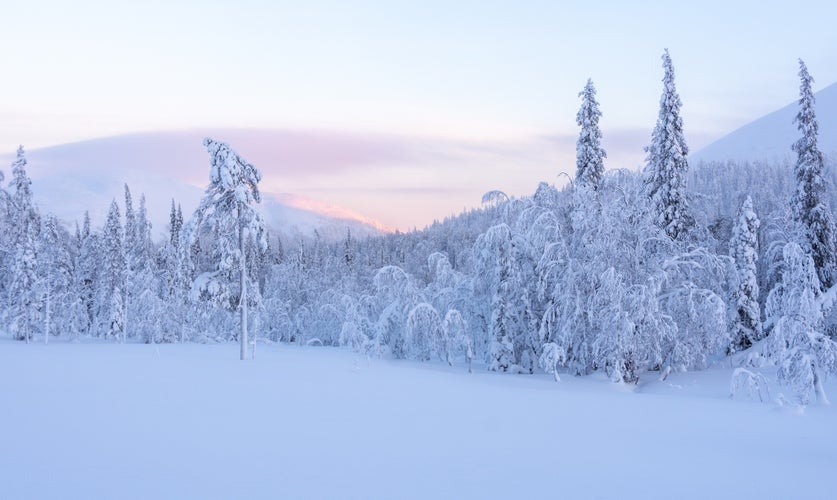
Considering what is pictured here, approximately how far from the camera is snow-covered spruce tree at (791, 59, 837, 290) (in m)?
31.5

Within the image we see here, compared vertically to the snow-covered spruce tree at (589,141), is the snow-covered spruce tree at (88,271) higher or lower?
lower

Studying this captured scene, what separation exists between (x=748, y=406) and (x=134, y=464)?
17330 millimetres

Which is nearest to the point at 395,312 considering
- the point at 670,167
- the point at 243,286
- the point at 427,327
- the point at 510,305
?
the point at 427,327

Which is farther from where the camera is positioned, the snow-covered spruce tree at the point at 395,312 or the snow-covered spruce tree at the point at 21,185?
the snow-covered spruce tree at the point at 21,185

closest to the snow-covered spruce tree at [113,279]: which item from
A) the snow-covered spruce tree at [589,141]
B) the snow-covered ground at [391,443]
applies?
the snow-covered ground at [391,443]

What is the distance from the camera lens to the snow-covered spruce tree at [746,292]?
109 ft

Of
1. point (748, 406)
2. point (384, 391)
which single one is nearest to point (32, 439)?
point (384, 391)

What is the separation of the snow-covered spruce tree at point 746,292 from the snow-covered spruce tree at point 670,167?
11.2ft

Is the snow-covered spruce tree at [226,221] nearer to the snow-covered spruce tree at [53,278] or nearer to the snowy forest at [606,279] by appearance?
the snowy forest at [606,279]

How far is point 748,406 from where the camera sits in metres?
17.4

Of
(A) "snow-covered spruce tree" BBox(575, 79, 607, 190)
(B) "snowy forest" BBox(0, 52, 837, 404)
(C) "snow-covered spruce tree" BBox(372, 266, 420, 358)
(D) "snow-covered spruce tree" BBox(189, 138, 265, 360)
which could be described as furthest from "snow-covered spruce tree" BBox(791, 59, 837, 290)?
(D) "snow-covered spruce tree" BBox(189, 138, 265, 360)

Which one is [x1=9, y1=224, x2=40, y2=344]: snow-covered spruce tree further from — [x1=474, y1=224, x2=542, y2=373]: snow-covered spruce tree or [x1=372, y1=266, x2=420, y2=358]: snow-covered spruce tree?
[x1=474, y1=224, x2=542, y2=373]: snow-covered spruce tree

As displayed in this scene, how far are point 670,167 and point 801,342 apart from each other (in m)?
16.1

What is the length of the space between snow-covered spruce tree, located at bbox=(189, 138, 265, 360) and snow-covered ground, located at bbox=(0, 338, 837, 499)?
10.8m
